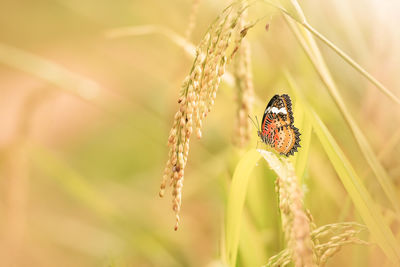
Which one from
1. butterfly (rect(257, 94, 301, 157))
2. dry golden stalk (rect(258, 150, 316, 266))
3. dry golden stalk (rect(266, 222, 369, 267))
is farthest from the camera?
butterfly (rect(257, 94, 301, 157))

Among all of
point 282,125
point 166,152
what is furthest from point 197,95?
point 166,152

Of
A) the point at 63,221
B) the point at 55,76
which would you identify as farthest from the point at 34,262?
the point at 55,76

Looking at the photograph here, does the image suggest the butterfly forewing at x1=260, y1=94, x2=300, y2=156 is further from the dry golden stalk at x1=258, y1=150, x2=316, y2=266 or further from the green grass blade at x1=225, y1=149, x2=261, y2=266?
the dry golden stalk at x1=258, y1=150, x2=316, y2=266

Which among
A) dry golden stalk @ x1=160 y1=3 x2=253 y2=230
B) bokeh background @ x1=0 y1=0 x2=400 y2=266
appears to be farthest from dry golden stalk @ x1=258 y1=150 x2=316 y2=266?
bokeh background @ x1=0 y1=0 x2=400 y2=266

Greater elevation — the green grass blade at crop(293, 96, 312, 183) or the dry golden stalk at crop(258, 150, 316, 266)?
the green grass blade at crop(293, 96, 312, 183)

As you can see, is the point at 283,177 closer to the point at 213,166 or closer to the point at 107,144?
the point at 213,166

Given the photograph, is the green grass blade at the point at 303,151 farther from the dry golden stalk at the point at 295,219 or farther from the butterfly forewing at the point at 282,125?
the dry golden stalk at the point at 295,219
